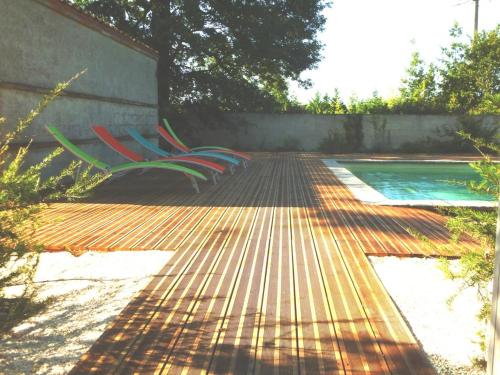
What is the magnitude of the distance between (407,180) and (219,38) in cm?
776

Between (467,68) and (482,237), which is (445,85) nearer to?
(467,68)

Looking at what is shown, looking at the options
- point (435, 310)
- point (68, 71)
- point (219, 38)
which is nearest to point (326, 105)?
point (219, 38)

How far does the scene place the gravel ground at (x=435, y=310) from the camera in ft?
6.90

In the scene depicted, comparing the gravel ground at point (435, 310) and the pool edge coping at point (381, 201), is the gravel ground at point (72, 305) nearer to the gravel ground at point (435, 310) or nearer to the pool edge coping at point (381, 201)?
the gravel ground at point (435, 310)

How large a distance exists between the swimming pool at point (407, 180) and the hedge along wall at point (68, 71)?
16.1 feet

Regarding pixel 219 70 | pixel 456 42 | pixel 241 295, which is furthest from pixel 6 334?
pixel 456 42

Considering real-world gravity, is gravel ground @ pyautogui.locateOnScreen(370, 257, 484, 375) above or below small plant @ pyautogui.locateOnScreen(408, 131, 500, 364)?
below

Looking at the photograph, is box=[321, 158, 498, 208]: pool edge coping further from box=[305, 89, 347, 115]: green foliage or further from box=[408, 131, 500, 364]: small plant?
box=[305, 89, 347, 115]: green foliage

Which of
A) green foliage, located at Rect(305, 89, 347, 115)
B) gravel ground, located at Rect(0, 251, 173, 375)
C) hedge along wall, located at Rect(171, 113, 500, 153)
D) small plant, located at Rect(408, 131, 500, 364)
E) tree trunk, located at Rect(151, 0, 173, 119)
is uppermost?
tree trunk, located at Rect(151, 0, 173, 119)

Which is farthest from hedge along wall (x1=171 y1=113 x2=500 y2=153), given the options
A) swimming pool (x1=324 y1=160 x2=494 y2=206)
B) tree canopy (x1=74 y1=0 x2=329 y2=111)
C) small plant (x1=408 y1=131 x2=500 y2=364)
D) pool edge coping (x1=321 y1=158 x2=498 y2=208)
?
small plant (x1=408 y1=131 x2=500 y2=364)

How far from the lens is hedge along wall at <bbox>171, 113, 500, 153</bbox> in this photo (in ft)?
53.6

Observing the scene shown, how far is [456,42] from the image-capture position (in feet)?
67.6

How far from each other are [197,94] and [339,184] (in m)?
8.51

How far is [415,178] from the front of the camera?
Result: 1029cm
